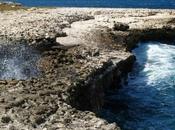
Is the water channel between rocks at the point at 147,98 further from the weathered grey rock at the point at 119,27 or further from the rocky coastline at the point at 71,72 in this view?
the weathered grey rock at the point at 119,27

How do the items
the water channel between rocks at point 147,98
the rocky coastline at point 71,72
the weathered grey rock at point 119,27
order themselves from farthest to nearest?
the weathered grey rock at point 119,27
the water channel between rocks at point 147,98
the rocky coastline at point 71,72

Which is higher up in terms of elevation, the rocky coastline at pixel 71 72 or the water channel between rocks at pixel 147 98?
the rocky coastline at pixel 71 72

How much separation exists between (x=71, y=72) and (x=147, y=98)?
9.02 metres

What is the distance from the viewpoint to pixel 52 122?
2111 centimetres

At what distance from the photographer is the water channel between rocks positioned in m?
31.9

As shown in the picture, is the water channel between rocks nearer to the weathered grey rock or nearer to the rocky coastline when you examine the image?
the rocky coastline

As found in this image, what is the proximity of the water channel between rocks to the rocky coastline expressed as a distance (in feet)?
3.88

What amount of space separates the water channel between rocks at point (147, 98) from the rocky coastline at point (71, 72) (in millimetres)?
1181

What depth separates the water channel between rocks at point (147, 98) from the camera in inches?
1258

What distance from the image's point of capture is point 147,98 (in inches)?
1469

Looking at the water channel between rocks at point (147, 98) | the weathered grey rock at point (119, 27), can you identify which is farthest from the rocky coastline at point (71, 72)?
the water channel between rocks at point (147, 98)

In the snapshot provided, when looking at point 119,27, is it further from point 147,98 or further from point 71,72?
point 71,72

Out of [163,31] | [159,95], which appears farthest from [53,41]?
[163,31]

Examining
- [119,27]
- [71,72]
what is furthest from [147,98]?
[119,27]
